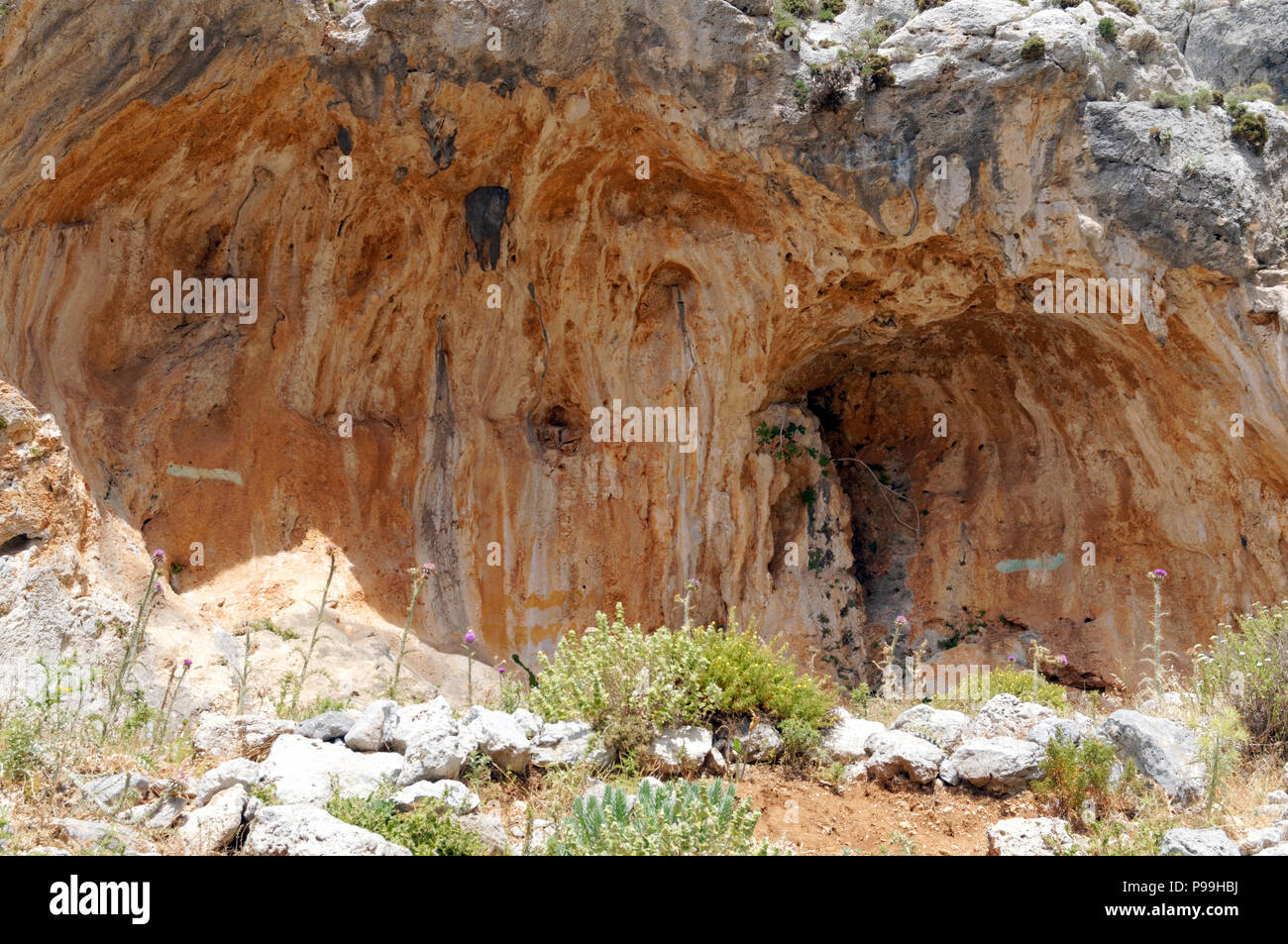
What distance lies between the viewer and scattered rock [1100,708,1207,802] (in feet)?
17.3

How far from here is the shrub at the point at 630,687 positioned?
583cm

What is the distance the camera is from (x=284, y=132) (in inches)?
437

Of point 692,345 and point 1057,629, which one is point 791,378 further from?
point 1057,629

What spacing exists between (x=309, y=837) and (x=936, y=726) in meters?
4.26

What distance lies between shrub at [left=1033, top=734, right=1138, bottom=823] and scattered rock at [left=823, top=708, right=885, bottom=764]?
1181mm

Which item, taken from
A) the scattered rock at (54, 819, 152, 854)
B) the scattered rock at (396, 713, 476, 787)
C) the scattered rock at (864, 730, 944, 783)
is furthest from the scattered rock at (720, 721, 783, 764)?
the scattered rock at (54, 819, 152, 854)

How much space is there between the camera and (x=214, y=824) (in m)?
4.18

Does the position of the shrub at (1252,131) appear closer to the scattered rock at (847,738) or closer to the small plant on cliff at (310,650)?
the scattered rock at (847,738)

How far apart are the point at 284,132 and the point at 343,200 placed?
38.4 inches

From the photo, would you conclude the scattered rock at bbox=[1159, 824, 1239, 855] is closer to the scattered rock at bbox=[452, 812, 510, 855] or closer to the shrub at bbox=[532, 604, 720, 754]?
the shrub at bbox=[532, 604, 720, 754]

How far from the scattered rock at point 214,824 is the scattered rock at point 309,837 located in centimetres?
11

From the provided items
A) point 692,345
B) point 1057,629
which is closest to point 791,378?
point 692,345

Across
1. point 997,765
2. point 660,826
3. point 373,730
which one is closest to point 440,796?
point 373,730

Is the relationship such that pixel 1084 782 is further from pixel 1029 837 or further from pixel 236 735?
pixel 236 735
